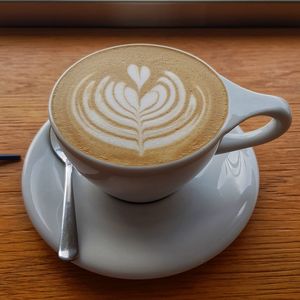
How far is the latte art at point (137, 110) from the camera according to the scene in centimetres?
43

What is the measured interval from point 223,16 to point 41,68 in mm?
302

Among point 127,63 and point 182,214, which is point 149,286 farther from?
point 127,63

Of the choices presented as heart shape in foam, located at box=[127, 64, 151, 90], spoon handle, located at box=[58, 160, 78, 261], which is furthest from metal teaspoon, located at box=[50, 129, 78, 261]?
heart shape in foam, located at box=[127, 64, 151, 90]

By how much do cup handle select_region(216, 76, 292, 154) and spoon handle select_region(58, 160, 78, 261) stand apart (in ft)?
0.53

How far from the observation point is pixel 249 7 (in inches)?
29.0

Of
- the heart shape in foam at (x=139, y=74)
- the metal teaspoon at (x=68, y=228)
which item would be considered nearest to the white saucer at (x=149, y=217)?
the metal teaspoon at (x=68, y=228)

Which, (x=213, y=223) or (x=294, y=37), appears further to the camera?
(x=294, y=37)

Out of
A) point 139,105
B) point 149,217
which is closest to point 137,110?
point 139,105

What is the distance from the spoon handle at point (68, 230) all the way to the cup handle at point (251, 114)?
0.16 meters

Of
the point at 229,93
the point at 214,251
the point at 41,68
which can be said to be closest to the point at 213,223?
the point at 214,251

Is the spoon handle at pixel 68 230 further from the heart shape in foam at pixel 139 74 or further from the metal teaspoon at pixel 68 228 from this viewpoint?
the heart shape in foam at pixel 139 74

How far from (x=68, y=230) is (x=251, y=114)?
0.68ft

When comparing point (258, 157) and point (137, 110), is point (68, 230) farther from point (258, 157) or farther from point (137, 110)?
point (258, 157)

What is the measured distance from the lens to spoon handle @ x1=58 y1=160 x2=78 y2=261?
43 centimetres
